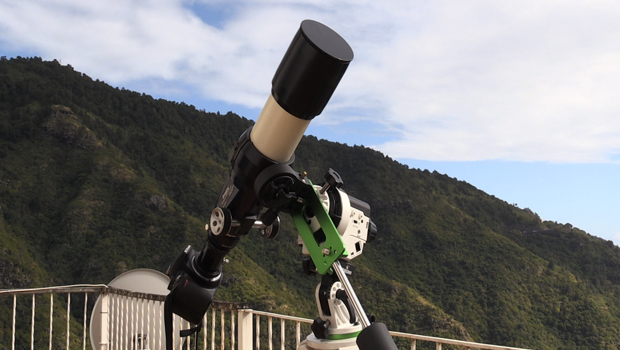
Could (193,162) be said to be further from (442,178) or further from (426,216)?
(442,178)

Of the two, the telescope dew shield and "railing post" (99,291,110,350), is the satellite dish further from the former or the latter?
the telescope dew shield

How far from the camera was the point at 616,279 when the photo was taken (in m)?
31.7

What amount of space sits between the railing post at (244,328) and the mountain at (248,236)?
12712 millimetres

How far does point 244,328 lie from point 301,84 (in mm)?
2993

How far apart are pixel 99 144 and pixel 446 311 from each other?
783 inches

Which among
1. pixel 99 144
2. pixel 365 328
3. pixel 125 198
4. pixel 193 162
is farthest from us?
pixel 193 162

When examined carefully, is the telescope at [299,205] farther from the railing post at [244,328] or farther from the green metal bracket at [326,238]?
the railing post at [244,328]

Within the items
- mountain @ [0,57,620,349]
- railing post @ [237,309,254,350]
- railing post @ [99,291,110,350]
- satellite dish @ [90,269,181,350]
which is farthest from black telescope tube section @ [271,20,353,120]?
mountain @ [0,57,620,349]

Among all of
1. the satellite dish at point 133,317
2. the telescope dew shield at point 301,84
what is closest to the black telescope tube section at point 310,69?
the telescope dew shield at point 301,84

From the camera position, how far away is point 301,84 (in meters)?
1.33

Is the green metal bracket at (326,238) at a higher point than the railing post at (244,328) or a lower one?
higher

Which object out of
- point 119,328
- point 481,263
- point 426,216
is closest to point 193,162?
point 426,216

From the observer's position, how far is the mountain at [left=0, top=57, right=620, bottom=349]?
22.3m

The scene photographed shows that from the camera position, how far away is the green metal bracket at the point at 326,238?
130 centimetres
